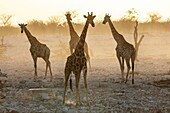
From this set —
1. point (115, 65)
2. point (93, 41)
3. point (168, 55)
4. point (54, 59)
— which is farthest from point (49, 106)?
point (93, 41)

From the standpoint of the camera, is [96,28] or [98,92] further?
[96,28]

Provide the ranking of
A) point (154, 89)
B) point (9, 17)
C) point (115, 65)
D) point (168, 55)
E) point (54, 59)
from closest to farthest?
1. point (154, 89)
2. point (115, 65)
3. point (54, 59)
4. point (168, 55)
5. point (9, 17)

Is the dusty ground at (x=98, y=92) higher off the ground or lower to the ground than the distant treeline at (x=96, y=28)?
lower

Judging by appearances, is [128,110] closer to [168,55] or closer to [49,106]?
[49,106]

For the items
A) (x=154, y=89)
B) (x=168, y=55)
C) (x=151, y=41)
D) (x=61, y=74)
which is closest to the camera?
(x=154, y=89)

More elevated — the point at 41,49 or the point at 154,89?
the point at 41,49

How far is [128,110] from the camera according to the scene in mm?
10727

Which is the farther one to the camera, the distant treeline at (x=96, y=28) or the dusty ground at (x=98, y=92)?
the distant treeline at (x=96, y=28)

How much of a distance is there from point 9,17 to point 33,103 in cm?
3827

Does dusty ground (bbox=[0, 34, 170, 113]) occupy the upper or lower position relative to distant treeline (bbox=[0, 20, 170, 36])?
lower

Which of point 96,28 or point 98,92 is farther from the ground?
point 96,28

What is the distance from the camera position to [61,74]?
18000 millimetres

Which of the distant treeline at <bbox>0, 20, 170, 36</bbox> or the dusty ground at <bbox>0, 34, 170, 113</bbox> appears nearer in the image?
the dusty ground at <bbox>0, 34, 170, 113</bbox>

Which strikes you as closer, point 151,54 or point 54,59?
point 54,59
